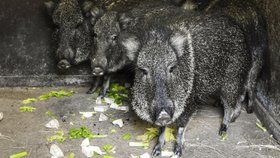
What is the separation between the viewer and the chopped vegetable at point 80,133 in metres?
5.38

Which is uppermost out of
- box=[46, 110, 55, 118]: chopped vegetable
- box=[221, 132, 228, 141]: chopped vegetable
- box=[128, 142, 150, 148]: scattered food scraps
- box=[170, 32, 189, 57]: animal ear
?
box=[170, 32, 189, 57]: animal ear

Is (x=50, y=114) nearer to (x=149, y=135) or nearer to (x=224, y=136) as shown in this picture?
(x=149, y=135)

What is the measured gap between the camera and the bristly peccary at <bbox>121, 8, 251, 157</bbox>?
4.57 metres

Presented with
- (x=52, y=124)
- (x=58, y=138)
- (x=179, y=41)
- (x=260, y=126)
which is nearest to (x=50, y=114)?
(x=52, y=124)

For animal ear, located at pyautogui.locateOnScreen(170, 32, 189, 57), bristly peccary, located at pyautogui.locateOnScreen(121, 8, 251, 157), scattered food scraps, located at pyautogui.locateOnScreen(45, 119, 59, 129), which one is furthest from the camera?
scattered food scraps, located at pyautogui.locateOnScreen(45, 119, 59, 129)

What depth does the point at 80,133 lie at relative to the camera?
543 centimetres

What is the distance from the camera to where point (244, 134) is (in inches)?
215

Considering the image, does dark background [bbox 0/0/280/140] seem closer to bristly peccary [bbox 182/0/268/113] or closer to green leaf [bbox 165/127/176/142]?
green leaf [bbox 165/127/176/142]

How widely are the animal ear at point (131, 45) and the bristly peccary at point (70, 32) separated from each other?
4.40 ft

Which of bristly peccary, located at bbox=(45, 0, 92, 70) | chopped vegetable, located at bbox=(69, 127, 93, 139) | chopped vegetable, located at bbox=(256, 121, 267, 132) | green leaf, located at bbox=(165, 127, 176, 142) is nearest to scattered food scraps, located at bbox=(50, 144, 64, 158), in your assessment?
chopped vegetable, located at bbox=(69, 127, 93, 139)

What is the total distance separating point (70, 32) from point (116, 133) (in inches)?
59.7

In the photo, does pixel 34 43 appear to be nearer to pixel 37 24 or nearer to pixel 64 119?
pixel 37 24

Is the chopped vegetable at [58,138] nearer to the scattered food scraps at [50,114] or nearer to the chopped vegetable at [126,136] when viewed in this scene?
the scattered food scraps at [50,114]

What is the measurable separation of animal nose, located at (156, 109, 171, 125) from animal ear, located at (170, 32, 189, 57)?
0.71 metres
